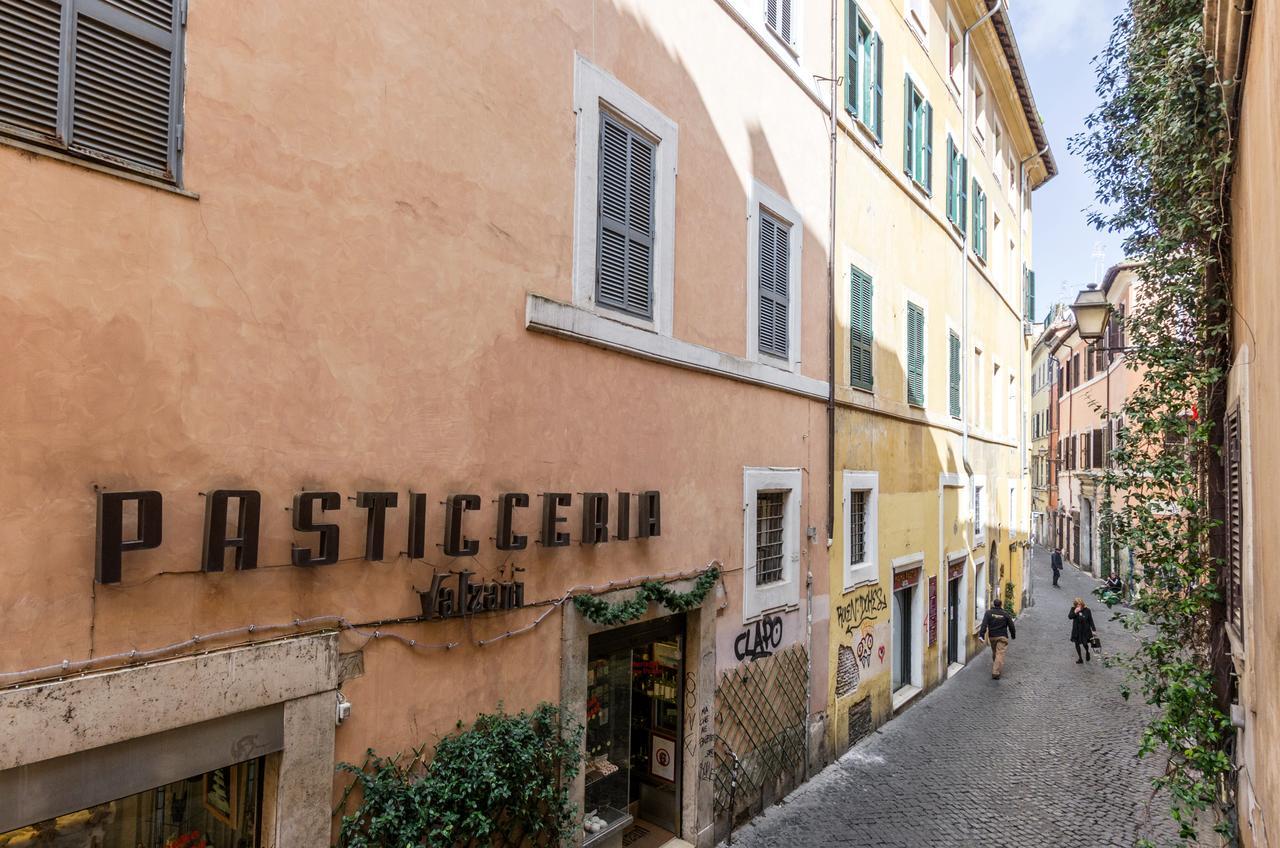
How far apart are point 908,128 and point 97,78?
493 inches

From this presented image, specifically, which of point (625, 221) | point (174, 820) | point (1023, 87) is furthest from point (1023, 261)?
point (174, 820)

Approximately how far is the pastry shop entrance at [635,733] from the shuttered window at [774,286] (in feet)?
11.5

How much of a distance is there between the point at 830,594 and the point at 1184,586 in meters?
4.08

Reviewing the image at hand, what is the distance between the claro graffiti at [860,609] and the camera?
35.3ft

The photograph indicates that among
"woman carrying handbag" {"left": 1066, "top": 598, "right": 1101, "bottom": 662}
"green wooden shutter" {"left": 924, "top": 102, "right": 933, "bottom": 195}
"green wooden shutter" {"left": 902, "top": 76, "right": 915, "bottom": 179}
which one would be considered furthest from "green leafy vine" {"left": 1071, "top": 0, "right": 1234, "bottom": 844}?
"woman carrying handbag" {"left": 1066, "top": 598, "right": 1101, "bottom": 662}

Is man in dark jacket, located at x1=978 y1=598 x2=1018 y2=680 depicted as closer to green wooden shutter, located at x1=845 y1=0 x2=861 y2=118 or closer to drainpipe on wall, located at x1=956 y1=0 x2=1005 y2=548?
drainpipe on wall, located at x1=956 y1=0 x2=1005 y2=548

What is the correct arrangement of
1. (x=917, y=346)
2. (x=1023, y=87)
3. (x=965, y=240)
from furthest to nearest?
1. (x=1023, y=87)
2. (x=965, y=240)
3. (x=917, y=346)

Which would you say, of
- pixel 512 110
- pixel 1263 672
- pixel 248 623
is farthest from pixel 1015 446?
pixel 248 623

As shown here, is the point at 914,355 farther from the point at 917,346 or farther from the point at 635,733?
the point at 635,733

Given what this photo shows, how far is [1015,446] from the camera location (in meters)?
22.8

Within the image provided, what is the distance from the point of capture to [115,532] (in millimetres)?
3455

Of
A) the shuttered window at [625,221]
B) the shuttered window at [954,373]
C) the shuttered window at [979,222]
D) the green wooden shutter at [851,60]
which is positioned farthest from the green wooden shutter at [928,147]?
the shuttered window at [625,221]

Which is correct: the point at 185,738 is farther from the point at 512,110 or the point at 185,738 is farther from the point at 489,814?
the point at 512,110

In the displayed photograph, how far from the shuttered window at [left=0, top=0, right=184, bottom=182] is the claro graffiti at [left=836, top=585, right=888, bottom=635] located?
9345 mm
